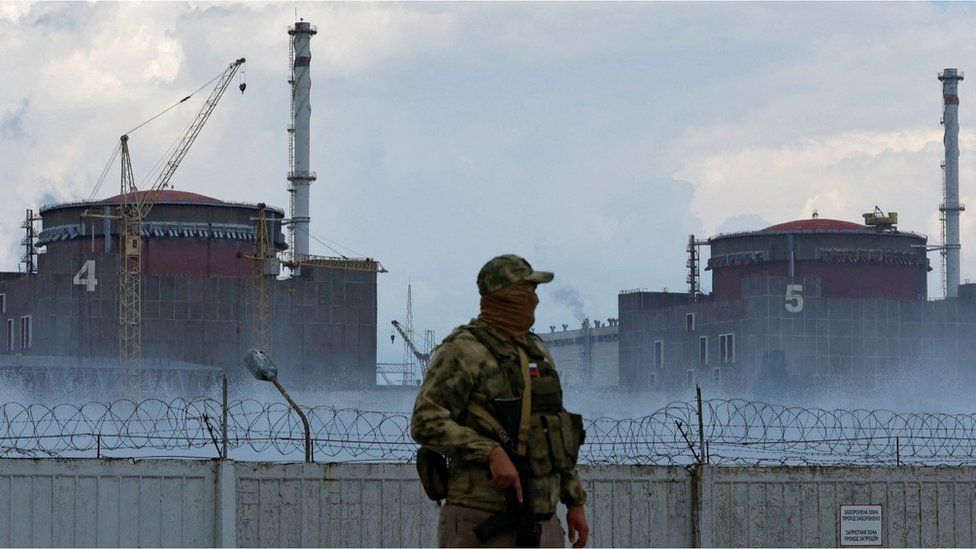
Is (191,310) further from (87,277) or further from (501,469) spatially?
(501,469)

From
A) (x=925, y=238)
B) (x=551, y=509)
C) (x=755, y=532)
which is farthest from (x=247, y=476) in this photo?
(x=925, y=238)

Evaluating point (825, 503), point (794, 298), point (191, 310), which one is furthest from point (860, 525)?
point (794, 298)

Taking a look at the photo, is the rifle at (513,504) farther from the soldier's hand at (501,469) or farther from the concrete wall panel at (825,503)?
the concrete wall panel at (825,503)

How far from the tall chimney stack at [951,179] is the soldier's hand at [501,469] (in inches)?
4713

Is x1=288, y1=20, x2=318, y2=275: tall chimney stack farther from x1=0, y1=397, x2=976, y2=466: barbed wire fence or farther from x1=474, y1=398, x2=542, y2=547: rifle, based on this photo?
x1=474, y1=398, x2=542, y2=547: rifle

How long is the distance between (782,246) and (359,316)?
3251 centimetres

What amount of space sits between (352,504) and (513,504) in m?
8.49

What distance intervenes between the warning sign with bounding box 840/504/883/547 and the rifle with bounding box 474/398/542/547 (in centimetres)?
1002

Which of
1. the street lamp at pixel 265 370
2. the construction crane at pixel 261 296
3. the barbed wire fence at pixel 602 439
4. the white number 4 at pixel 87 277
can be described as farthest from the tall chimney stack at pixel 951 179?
the street lamp at pixel 265 370

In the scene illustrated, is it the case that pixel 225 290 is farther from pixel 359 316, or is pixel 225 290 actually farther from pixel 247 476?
pixel 247 476

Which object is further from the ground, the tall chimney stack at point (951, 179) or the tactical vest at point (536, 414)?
the tall chimney stack at point (951, 179)

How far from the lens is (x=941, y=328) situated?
113062 millimetres

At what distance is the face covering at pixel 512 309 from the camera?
852cm

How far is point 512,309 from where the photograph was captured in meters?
8.54
